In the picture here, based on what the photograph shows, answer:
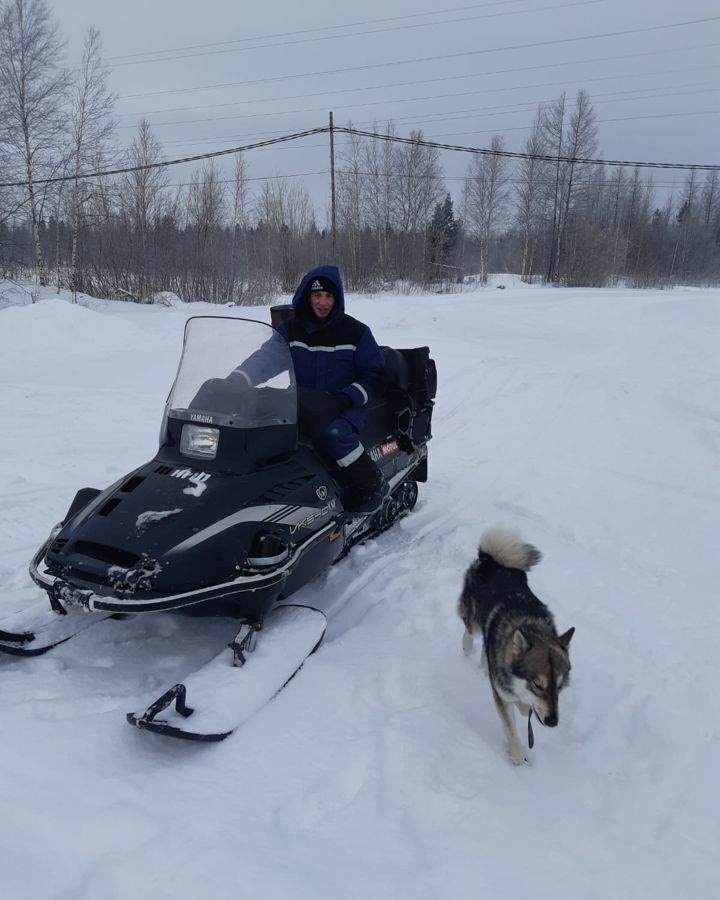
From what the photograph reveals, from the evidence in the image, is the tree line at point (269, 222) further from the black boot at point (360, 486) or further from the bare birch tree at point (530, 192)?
the black boot at point (360, 486)

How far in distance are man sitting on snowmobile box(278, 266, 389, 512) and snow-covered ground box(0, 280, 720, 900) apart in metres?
0.73

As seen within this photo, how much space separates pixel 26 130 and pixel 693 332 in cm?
2136

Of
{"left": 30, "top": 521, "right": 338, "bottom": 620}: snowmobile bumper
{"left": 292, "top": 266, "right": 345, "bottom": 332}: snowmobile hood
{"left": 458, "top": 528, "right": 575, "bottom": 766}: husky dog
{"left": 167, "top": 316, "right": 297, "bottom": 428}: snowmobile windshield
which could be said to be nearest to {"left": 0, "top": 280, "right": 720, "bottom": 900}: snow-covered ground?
{"left": 458, "top": 528, "right": 575, "bottom": 766}: husky dog

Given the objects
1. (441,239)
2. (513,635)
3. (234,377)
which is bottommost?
Answer: (513,635)

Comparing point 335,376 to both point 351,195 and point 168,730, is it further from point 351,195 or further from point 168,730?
point 351,195

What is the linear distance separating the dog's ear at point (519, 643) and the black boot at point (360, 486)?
158 centimetres

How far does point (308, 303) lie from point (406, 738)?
2.79 m

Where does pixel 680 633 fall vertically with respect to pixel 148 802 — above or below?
below

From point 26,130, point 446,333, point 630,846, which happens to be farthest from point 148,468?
point 26,130

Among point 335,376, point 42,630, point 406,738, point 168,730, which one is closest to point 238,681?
point 168,730

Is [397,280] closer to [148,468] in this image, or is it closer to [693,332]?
[693,332]

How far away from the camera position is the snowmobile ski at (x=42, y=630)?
9.50 feet

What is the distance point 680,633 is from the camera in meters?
3.59

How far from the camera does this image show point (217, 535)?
2.89m
